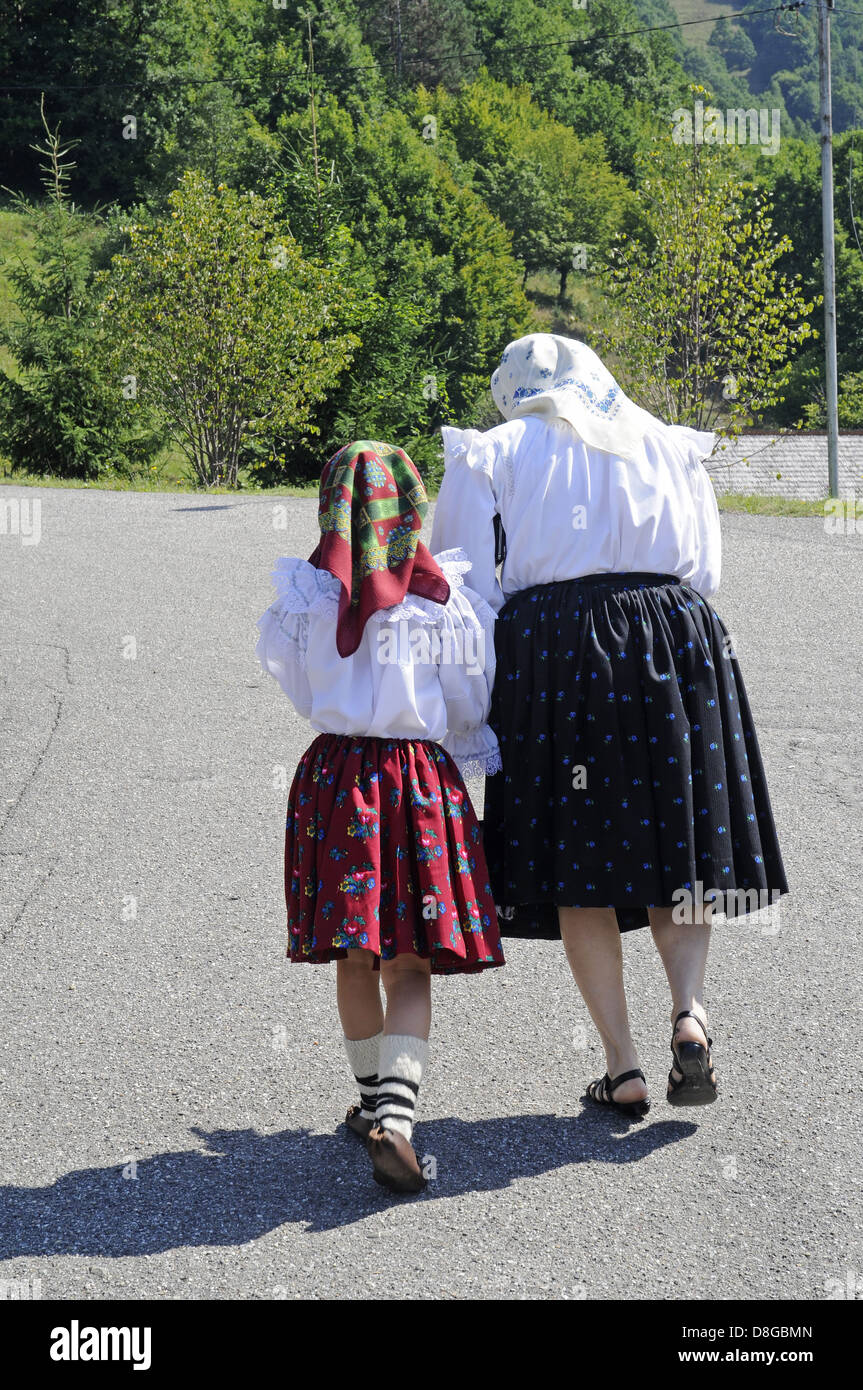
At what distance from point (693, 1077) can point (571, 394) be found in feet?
5.32

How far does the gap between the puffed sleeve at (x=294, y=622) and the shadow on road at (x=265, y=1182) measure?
1.04 metres

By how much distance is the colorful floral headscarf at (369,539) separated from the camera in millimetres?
2920

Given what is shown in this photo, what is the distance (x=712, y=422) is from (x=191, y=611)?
20.3 m

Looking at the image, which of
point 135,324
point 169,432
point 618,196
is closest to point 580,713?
point 135,324

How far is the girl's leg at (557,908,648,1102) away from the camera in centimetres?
318

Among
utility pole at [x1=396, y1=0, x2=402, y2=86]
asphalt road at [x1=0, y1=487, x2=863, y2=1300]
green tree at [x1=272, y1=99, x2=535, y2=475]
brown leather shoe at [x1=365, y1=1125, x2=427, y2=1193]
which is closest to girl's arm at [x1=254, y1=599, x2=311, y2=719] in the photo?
brown leather shoe at [x1=365, y1=1125, x2=427, y2=1193]

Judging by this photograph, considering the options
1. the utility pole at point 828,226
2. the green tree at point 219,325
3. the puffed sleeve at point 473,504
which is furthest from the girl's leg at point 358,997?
the utility pole at point 828,226

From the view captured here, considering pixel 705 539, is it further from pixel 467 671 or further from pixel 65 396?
pixel 65 396

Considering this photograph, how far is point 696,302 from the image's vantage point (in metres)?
26.2

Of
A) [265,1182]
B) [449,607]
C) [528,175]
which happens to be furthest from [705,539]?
[528,175]

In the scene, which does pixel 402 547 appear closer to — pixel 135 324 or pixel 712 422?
pixel 135 324

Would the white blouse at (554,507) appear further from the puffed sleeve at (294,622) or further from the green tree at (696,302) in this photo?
the green tree at (696,302)

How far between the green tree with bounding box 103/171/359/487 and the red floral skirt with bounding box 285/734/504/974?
1833 cm

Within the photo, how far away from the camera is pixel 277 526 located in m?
13.0
